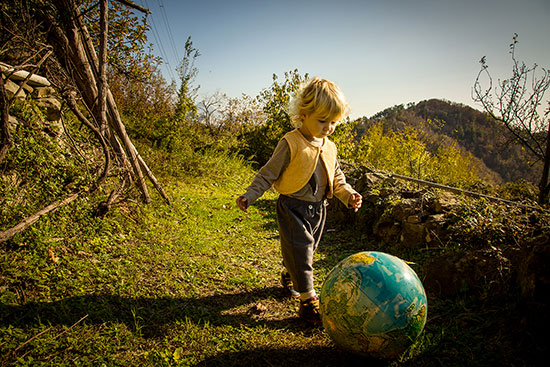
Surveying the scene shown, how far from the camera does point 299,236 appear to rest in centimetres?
290

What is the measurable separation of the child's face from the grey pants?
2.18 feet

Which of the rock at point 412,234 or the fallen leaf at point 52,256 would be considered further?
the rock at point 412,234

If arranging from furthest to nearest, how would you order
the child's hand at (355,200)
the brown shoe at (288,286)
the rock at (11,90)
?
the rock at (11,90)
the brown shoe at (288,286)
the child's hand at (355,200)

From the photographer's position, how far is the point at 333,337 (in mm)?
2195

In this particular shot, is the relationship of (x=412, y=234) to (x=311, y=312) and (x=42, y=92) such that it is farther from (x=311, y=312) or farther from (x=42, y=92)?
(x=42, y=92)

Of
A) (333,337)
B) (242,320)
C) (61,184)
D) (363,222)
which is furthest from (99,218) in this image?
(363,222)

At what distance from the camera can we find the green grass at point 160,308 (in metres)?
2.25

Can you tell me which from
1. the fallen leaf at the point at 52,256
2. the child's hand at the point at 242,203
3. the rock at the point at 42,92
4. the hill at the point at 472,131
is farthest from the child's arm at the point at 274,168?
the hill at the point at 472,131

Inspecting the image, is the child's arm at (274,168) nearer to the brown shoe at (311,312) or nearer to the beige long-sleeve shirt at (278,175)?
the beige long-sleeve shirt at (278,175)

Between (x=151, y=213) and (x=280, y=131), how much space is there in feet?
23.9

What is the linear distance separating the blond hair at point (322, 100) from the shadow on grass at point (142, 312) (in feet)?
6.39

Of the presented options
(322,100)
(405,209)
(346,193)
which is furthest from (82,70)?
(405,209)

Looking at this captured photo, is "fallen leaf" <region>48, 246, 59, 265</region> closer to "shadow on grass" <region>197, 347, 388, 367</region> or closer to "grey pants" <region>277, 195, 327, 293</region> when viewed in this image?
"shadow on grass" <region>197, 347, 388, 367</region>

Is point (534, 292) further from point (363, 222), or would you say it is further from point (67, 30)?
point (67, 30)
